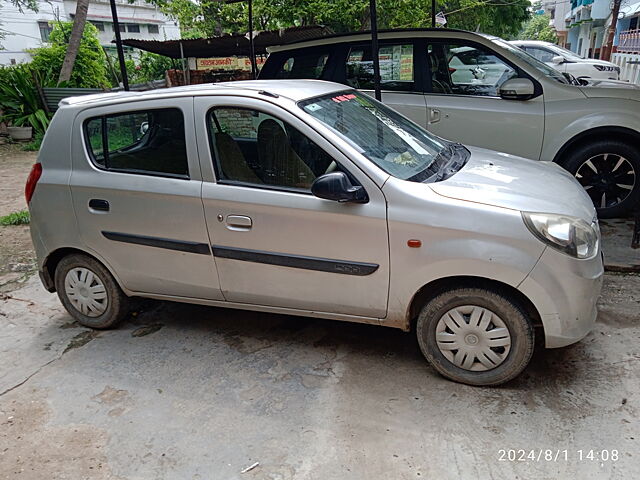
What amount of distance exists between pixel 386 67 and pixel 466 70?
0.82 metres

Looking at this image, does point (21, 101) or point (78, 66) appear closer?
point (21, 101)

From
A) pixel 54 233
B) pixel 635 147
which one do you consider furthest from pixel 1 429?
pixel 635 147

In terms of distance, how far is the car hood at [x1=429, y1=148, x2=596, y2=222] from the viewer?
112 inches

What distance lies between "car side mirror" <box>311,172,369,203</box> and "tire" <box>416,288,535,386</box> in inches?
28.1

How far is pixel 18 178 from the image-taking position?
8961mm

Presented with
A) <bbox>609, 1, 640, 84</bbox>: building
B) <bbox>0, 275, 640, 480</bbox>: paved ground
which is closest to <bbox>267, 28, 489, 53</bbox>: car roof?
<bbox>0, 275, 640, 480</bbox>: paved ground

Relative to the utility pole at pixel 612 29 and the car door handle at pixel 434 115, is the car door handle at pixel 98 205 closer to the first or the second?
the car door handle at pixel 434 115

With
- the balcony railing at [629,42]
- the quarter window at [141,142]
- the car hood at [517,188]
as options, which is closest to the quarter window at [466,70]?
the car hood at [517,188]

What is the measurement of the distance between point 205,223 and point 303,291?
73 cm

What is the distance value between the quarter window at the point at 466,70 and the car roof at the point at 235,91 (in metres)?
2.02

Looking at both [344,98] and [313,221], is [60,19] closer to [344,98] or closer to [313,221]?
[344,98]

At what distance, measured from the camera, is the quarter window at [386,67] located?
18.2 ft

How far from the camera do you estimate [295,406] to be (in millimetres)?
2971

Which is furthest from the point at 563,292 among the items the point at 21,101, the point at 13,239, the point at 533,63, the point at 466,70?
the point at 21,101
